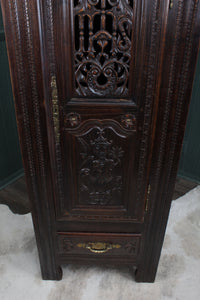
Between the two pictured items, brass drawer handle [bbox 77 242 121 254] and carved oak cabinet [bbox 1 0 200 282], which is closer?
carved oak cabinet [bbox 1 0 200 282]

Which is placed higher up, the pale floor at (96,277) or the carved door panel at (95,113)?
the carved door panel at (95,113)

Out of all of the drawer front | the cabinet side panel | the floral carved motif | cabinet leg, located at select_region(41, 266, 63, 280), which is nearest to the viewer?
the cabinet side panel

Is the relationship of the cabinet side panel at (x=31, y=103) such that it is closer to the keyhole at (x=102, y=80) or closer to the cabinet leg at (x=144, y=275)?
the keyhole at (x=102, y=80)

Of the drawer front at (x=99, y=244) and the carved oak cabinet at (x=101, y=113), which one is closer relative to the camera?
the carved oak cabinet at (x=101, y=113)

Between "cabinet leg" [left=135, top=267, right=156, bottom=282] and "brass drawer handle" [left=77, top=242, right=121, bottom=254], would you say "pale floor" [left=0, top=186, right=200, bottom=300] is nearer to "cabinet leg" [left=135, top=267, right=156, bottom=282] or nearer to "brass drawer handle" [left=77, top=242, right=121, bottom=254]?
"cabinet leg" [left=135, top=267, right=156, bottom=282]

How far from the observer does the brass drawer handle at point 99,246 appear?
1.06 meters

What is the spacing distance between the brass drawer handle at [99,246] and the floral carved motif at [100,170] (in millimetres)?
224

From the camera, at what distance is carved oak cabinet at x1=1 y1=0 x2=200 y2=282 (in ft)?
2.25

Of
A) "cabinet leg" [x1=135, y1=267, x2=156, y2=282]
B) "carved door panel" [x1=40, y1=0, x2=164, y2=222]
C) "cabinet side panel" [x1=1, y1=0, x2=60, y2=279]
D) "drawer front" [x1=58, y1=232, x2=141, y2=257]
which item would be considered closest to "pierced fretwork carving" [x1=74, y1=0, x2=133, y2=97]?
"carved door panel" [x1=40, y1=0, x2=164, y2=222]

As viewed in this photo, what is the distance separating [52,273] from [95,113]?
0.85 metres

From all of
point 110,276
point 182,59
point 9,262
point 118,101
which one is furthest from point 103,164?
point 9,262

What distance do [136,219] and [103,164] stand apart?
292 millimetres

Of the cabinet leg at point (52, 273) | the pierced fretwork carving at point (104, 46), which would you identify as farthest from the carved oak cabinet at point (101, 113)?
the cabinet leg at point (52, 273)

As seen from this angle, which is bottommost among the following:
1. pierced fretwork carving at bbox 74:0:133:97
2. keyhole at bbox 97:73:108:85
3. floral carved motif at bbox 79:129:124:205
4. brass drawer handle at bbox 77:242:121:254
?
brass drawer handle at bbox 77:242:121:254
